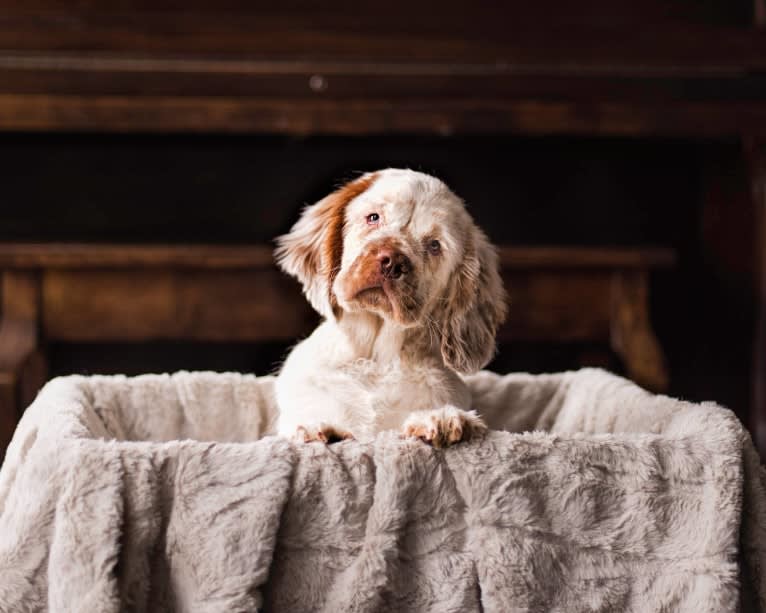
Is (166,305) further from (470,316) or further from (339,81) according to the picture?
(470,316)

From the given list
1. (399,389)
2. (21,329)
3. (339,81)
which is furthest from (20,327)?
(399,389)

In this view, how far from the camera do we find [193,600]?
86 cm

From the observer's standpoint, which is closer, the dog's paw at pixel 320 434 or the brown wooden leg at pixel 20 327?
the dog's paw at pixel 320 434

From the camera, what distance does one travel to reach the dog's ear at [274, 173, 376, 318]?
110 centimetres

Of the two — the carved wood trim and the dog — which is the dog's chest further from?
the carved wood trim

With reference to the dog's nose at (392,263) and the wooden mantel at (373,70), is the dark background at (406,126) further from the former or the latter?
the dog's nose at (392,263)

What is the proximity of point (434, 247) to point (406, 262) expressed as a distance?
0.06 metres

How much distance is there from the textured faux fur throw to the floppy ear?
17 centimetres

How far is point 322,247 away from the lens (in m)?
1.11

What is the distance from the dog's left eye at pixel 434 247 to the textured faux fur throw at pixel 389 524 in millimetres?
225

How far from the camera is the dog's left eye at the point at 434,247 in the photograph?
1058 mm

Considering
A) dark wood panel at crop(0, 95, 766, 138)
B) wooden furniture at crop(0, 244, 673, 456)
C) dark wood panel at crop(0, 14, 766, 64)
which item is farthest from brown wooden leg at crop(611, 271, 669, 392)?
dark wood panel at crop(0, 14, 766, 64)

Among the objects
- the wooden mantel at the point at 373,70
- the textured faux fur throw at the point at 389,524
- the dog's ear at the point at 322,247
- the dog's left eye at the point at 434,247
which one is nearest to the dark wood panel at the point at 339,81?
the wooden mantel at the point at 373,70

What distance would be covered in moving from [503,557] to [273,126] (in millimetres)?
1337
